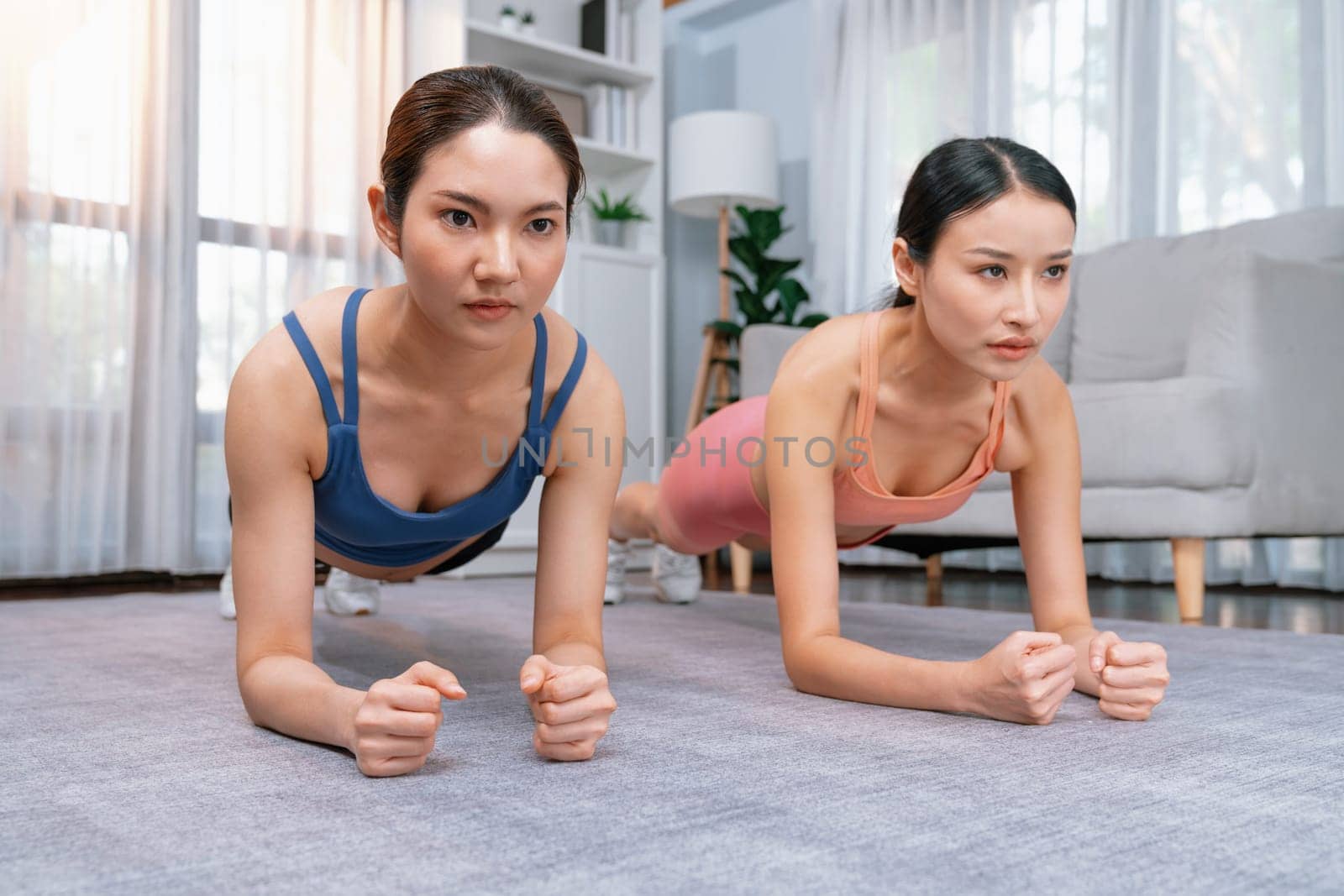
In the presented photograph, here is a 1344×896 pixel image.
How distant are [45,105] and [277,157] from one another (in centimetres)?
70

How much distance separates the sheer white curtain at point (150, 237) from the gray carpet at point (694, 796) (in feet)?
6.47

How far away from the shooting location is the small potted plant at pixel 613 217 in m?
4.37

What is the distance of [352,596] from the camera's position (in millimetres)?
2330

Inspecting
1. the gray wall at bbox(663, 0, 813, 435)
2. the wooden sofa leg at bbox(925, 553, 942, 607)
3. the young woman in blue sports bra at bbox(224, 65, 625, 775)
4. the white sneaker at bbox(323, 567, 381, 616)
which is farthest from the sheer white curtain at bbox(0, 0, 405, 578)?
the young woman in blue sports bra at bbox(224, 65, 625, 775)

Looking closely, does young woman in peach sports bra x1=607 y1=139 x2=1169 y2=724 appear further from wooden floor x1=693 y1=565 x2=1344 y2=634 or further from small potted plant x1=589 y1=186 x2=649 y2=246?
small potted plant x1=589 y1=186 x2=649 y2=246

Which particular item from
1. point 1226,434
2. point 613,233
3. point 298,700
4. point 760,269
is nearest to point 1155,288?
point 1226,434

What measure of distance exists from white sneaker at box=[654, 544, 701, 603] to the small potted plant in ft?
6.80

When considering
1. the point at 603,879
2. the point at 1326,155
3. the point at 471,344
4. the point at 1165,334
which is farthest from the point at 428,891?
the point at 1326,155

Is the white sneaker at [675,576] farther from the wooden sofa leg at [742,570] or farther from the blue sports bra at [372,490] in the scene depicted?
the blue sports bra at [372,490]

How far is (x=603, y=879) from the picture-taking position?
2.06 ft

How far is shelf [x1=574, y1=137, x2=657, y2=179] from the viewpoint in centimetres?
433

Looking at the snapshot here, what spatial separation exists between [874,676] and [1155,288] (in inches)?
99.1

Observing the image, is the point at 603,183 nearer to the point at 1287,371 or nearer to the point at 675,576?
the point at 675,576

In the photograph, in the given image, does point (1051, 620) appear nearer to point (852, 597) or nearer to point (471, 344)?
point (471, 344)
